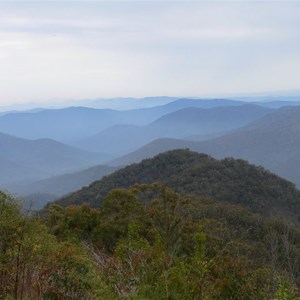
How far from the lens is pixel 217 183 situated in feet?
121

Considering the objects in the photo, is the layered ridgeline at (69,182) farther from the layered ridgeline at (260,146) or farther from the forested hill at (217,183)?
the forested hill at (217,183)

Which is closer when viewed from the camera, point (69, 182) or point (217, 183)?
point (217, 183)

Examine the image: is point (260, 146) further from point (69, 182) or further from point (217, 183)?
point (217, 183)

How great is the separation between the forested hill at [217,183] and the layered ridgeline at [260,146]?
9822cm

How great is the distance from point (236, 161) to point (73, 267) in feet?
133

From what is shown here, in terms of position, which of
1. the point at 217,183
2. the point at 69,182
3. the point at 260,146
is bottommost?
the point at 69,182

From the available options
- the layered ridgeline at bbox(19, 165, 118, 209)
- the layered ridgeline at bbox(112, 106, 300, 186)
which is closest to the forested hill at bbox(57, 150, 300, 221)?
the layered ridgeline at bbox(19, 165, 118, 209)

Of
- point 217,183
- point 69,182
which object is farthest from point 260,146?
point 217,183

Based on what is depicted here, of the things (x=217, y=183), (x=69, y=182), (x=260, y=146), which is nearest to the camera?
(x=217, y=183)

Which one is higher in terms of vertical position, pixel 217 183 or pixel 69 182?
pixel 217 183

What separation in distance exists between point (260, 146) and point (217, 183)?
133400mm

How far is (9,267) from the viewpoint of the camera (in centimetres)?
473

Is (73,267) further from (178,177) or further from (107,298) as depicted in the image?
(178,177)

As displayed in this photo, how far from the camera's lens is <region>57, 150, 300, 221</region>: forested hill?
35.2 metres
